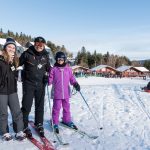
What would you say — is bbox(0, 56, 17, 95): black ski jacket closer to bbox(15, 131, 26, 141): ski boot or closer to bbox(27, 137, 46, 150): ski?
bbox(15, 131, 26, 141): ski boot

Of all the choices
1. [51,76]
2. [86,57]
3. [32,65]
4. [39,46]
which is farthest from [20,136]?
[86,57]

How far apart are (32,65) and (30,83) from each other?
0.33 meters

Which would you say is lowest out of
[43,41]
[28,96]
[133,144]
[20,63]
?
[133,144]

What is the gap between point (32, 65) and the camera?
568 centimetres

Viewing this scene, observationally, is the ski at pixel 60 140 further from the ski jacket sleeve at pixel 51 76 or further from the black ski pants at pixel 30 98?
the ski jacket sleeve at pixel 51 76

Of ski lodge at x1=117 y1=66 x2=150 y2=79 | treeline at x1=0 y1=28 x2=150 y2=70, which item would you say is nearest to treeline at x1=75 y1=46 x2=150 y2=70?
treeline at x1=0 y1=28 x2=150 y2=70

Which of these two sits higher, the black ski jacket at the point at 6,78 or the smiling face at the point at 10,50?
the smiling face at the point at 10,50

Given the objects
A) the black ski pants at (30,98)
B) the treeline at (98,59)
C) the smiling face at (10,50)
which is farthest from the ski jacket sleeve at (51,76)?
the treeline at (98,59)

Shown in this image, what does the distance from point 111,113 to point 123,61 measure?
131 m

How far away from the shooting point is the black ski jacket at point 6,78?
518cm

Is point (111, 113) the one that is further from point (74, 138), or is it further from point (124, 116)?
point (74, 138)

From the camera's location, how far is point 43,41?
567 centimetres

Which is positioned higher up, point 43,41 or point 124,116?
point 43,41

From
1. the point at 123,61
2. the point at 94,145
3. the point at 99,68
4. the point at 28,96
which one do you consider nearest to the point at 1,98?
the point at 28,96
